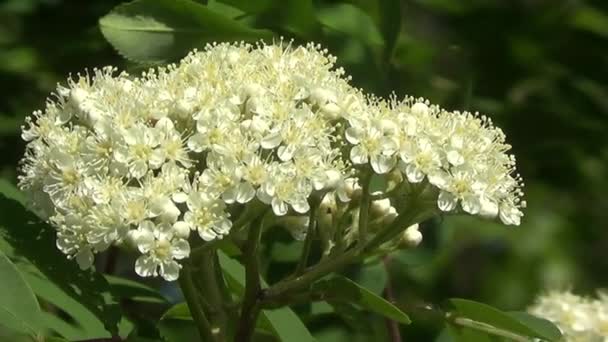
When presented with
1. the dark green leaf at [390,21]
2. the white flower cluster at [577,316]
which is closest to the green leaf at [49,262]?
the dark green leaf at [390,21]

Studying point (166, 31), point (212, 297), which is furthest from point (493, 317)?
point (166, 31)

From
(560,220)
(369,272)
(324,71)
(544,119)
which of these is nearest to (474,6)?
(544,119)

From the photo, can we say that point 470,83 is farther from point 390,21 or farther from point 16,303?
point 16,303

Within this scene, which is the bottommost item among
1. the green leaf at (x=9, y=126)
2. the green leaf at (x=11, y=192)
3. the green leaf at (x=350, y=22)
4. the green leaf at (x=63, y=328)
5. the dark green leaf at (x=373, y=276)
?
the green leaf at (x=9, y=126)

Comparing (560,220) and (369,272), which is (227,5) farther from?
(560,220)

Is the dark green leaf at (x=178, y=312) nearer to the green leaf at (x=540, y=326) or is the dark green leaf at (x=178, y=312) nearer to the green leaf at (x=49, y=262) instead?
the green leaf at (x=49, y=262)
